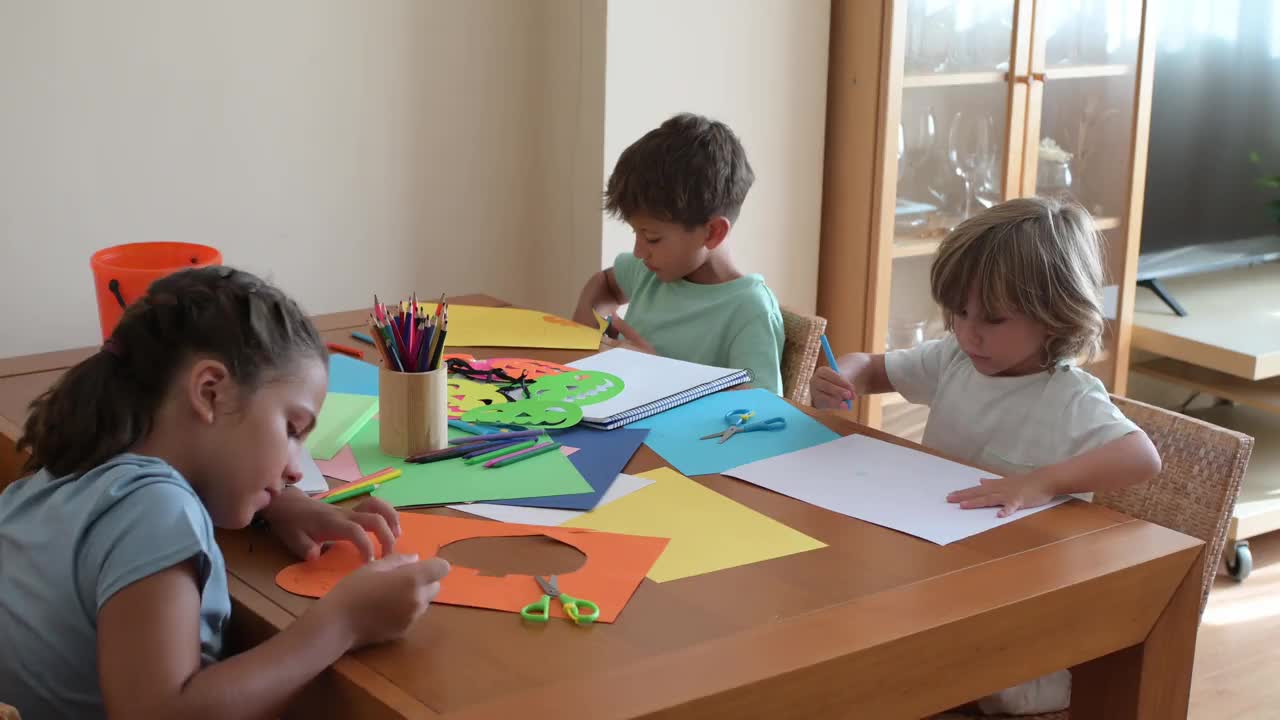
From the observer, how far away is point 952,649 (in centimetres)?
104

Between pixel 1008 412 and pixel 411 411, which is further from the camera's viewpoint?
pixel 1008 412

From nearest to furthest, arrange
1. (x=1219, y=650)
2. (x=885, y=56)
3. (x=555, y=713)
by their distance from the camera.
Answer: (x=555, y=713) → (x=1219, y=650) → (x=885, y=56)

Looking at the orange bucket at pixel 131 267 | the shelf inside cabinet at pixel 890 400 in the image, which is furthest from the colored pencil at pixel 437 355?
the shelf inside cabinet at pixel 890 400

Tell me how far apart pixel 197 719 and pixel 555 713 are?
26cm

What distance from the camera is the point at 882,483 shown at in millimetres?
1360

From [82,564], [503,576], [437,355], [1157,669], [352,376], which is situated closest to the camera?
[82,564]

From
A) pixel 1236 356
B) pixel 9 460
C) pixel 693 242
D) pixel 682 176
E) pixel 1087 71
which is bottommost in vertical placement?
pixel 1236 356

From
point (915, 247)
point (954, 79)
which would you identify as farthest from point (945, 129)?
point (915, 247)

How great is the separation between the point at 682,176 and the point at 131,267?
2.76ft

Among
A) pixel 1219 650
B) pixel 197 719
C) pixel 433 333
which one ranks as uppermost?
pixel 433 333

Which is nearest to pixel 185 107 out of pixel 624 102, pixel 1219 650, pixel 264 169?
pixel 264 169

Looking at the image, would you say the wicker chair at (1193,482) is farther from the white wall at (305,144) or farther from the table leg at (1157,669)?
the white wall at (305,144)

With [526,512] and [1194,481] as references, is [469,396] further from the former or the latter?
[1194,481]

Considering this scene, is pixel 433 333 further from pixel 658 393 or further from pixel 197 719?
pixel 197 719
